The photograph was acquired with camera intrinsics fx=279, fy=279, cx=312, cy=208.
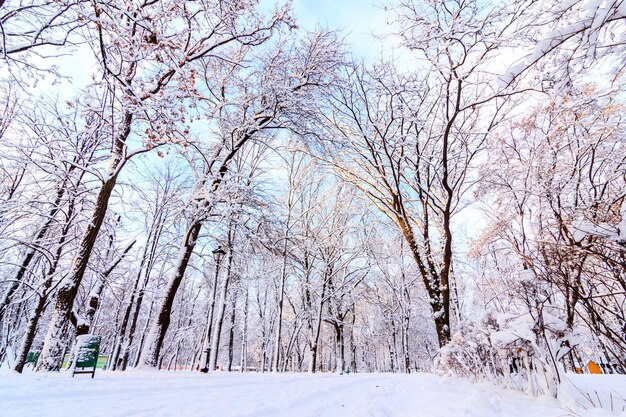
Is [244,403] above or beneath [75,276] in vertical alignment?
beneath

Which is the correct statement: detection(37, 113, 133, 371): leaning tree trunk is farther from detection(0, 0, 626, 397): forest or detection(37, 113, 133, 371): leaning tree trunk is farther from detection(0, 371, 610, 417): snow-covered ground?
detection(0, 371, 610, 417): snow-covered ground

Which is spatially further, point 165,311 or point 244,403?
point 165,311

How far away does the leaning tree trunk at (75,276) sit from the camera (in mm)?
6219

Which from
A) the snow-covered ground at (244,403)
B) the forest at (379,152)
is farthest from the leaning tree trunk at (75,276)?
the snow-covered ground at (244,403)

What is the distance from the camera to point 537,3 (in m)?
4.73

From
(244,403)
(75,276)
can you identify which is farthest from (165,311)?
(244,403)

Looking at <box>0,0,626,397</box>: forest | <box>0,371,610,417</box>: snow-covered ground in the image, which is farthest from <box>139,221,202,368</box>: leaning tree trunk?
<box>0,371,610,417</box>: snow-covered ground

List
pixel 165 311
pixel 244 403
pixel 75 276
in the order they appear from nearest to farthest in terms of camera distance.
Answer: pixel 244 403, pixel 75 276, pixel 165 311

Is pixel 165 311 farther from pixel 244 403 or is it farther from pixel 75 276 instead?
pixel 244 403

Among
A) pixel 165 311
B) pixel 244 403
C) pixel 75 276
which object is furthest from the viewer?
pixel 165 311

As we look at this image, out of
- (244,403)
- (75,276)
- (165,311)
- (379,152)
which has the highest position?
(379,152)

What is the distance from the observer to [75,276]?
21.8ft

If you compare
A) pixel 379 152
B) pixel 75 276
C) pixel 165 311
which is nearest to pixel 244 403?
pixel 75 276

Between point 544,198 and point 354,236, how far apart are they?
484 inches
